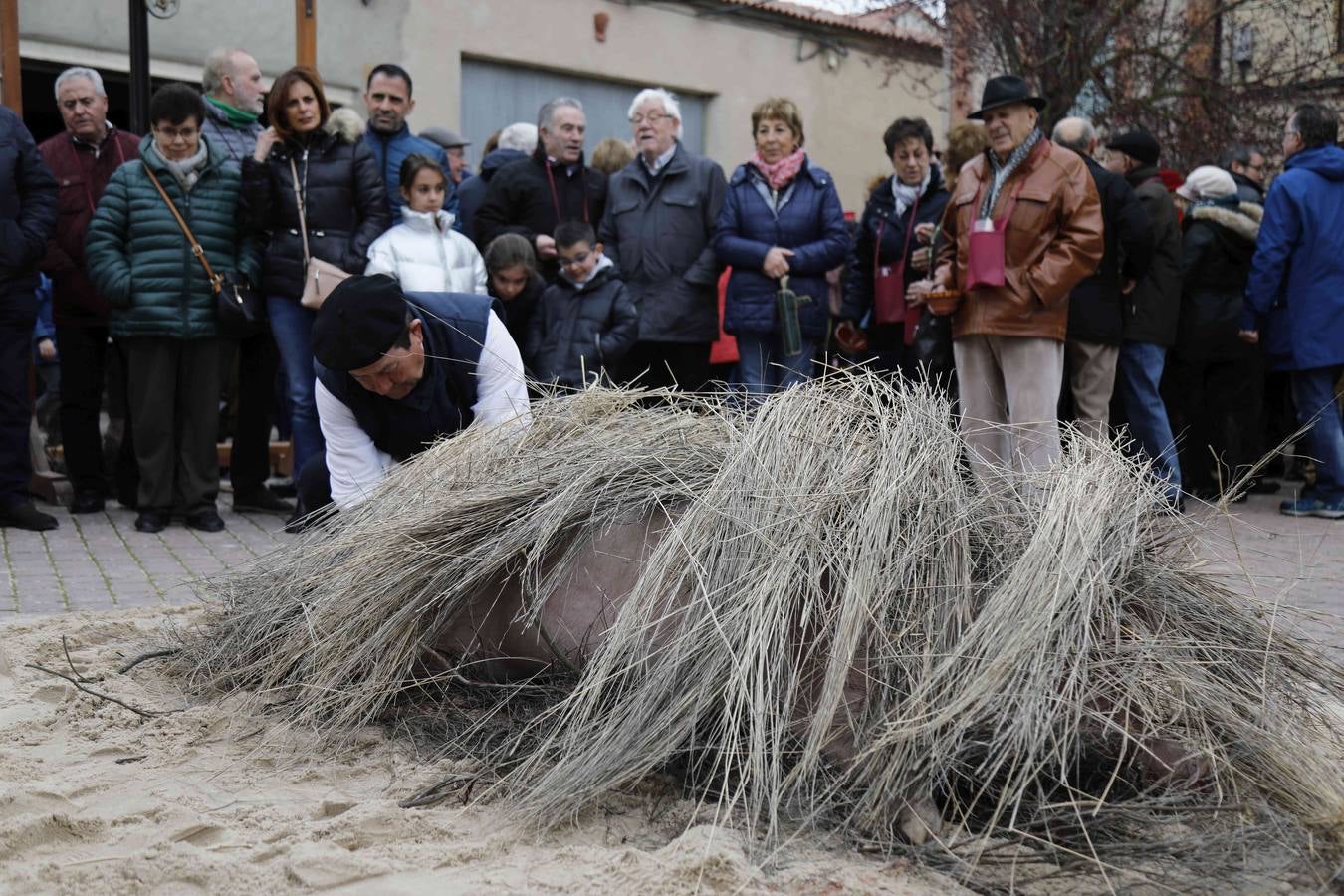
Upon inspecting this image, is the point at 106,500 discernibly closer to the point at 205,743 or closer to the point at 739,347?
the point at 739,347

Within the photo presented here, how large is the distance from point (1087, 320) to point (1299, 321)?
1623 millimetres

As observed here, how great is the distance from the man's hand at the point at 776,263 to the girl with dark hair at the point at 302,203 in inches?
74.4

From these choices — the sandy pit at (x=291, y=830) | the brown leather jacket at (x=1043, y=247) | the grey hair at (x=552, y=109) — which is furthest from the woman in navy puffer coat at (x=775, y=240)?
the sandy pit at (x=291, y=830)

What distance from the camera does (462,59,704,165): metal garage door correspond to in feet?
50.9

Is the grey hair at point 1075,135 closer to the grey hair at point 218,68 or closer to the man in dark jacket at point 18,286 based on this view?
the grey hair at point 218,68

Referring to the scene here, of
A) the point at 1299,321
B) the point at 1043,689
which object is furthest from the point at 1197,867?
the point at 1299,321

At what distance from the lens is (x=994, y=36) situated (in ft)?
37.2

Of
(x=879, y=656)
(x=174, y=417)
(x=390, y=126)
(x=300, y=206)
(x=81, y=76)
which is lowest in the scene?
(x=879, y=656)

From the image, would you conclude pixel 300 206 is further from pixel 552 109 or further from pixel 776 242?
pixel 776 242

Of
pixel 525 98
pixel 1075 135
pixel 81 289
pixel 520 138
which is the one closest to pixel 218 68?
pixel 81 289

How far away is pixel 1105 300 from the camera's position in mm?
6680

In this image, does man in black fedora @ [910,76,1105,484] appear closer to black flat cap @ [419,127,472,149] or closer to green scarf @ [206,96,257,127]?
green scarf @ [206,96,257,127]

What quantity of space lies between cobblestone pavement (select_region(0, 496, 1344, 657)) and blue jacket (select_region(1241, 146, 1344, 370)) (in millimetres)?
912

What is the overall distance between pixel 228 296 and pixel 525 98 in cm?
987
